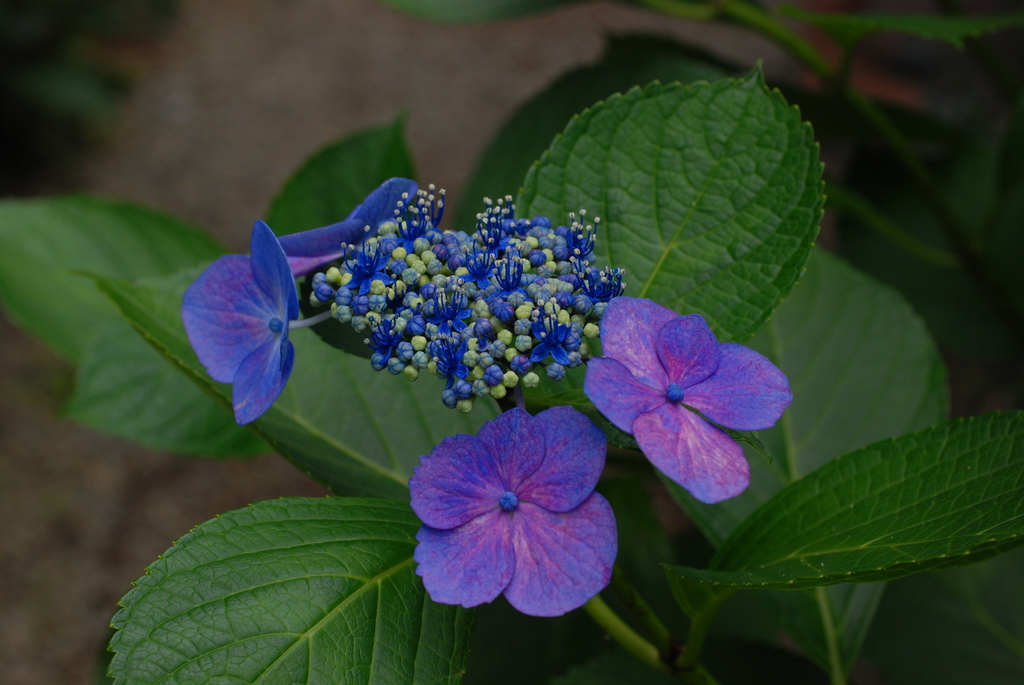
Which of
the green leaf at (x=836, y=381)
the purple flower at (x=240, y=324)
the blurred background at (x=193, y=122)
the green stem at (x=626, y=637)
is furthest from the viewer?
the blurred background at (x=193, y=122)

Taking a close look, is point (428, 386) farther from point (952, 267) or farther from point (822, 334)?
point (952, 267)

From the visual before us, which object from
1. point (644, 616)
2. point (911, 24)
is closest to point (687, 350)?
point (644, 616)


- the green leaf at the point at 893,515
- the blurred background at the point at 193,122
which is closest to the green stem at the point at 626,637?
the green leaf at the point at 893,515

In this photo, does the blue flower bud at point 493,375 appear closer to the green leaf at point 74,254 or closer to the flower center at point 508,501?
the flower center at point 508,501

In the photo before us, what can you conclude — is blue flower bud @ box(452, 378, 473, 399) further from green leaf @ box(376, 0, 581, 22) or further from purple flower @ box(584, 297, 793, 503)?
green leaf @ box(376, 0, 581, 22)

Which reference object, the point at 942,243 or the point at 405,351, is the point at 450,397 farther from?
the point at 942,243

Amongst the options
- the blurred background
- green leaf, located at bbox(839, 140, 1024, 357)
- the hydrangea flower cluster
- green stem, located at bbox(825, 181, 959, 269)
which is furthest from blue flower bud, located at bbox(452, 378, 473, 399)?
the blurred background
